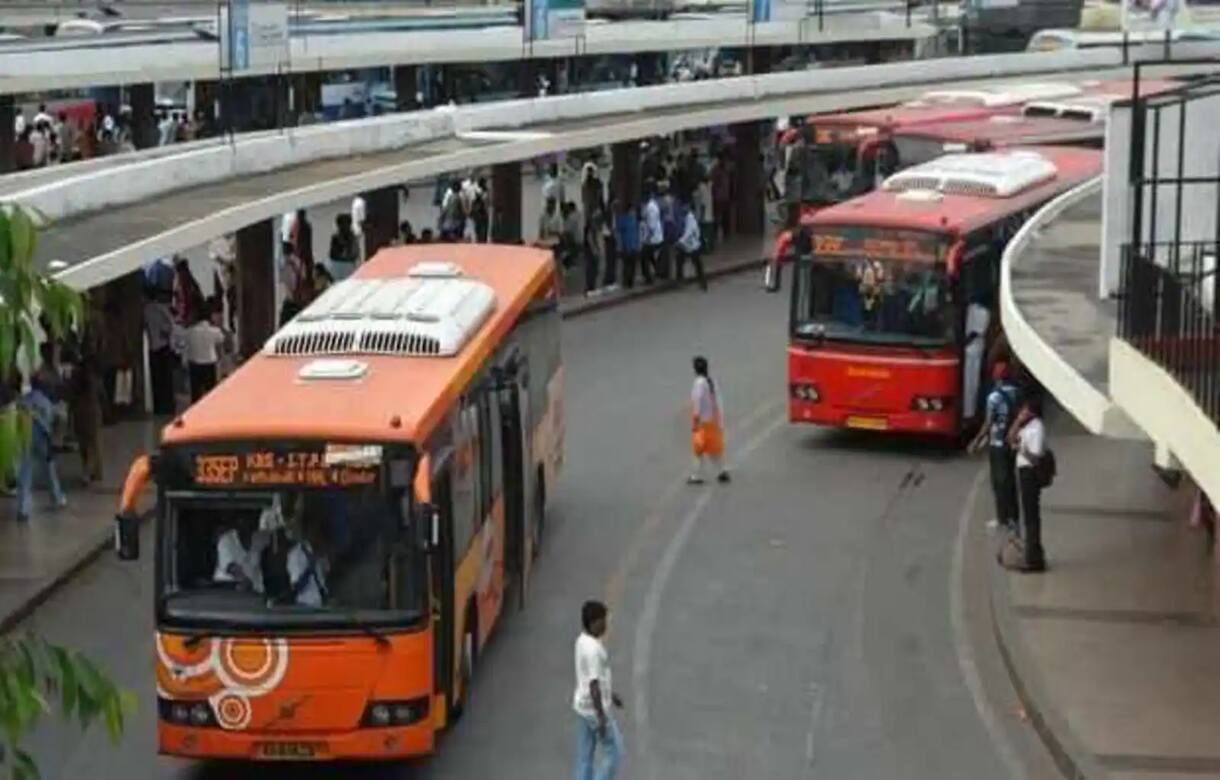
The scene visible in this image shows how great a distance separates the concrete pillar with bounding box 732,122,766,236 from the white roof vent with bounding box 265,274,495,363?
23.1m

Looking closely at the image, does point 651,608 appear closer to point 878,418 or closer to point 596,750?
point 596,750

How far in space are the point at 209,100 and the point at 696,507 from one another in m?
22.5

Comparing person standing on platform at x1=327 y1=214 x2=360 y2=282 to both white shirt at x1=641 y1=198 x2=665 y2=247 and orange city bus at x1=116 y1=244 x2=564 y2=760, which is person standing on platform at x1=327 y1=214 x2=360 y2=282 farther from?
orange city bus at x1=116 y1=244 x2=564 y2=760

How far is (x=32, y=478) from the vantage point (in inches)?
834

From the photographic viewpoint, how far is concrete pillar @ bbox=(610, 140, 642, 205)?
1433 inches

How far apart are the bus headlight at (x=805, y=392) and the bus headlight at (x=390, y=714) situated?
36.6 feet

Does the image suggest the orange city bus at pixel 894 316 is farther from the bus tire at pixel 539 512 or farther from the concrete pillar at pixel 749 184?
the concrete pillar at pixel 749 184

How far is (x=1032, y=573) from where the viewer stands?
19312 mm

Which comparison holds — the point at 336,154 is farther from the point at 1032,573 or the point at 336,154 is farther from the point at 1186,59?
the point at 1186,59

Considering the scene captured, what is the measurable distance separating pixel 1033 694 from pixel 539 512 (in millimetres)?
5323

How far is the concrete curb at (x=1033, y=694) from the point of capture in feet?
48.0

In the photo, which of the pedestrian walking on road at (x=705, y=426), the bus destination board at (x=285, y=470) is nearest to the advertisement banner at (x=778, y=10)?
the pedestrian walking on road at (x=705, y=426)

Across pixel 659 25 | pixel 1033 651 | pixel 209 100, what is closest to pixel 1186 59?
pixel 659 25

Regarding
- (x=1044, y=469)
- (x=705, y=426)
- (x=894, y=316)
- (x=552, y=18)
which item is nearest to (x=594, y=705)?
(x=1044, y=469)
